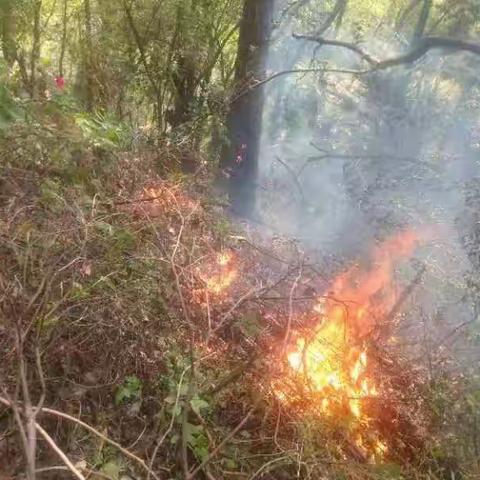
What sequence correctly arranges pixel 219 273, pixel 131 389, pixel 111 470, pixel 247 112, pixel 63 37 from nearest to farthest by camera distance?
pixel 111 470, pixel 131 389, pixel 219 273, pixel 63 37, pixel 247 112

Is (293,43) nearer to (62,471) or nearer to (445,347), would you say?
(445,347)

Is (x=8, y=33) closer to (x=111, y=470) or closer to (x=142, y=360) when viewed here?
(x=142, y=360)

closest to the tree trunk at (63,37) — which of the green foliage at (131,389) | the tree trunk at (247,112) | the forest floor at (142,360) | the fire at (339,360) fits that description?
the tree trunk at (247,112)

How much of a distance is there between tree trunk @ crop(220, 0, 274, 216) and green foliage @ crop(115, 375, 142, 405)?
17.9 ft

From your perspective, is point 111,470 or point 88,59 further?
point 88,59

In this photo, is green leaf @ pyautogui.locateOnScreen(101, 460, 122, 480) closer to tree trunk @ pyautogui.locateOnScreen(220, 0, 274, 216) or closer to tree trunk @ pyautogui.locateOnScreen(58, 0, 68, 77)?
Result: tree trunk @ pyautogui.locateOnScreen(220, 0, 274, 216)

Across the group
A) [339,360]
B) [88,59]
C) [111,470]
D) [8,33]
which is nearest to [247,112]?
[88,59]

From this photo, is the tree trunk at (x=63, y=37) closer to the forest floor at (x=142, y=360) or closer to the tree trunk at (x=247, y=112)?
the tree trunk at (x=247, y=112)

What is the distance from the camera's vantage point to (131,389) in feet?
11.5

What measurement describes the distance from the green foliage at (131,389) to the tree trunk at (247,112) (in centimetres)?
545

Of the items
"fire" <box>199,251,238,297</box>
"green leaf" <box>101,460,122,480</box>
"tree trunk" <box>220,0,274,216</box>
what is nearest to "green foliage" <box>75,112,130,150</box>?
"fire" <box>199,251,238,297</box>

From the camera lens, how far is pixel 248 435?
3740mm

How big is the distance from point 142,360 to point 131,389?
0.67ft

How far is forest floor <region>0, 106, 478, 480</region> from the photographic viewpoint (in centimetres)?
312
